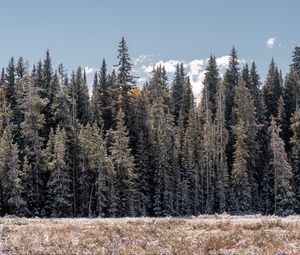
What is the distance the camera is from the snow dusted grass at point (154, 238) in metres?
23.0

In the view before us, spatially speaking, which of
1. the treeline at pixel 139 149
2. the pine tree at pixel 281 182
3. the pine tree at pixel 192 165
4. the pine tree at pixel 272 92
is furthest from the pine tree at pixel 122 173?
the pine tree at pixel 272 92

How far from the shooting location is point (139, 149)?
74875 mm

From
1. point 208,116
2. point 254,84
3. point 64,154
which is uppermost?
point 254,84

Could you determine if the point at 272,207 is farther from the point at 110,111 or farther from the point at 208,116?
the point at 110,111

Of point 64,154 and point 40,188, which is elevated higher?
point 64,154

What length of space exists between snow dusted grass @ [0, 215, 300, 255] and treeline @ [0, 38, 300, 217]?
3529 centimetres

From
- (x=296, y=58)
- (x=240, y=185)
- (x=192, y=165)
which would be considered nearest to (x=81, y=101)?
(x=192, y=165)

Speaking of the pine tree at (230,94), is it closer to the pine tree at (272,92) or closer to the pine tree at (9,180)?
the pine tree at (272,92)

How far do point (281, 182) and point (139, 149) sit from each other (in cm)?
2101

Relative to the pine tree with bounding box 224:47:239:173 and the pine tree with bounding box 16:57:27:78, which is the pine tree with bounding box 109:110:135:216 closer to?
the pine tree with bounding box 224:47:239:173

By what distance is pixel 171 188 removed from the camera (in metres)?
74.2

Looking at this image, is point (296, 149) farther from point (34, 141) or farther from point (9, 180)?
point (9, 180)

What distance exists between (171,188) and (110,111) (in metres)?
17.4

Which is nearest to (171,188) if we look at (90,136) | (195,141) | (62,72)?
(195,141)
